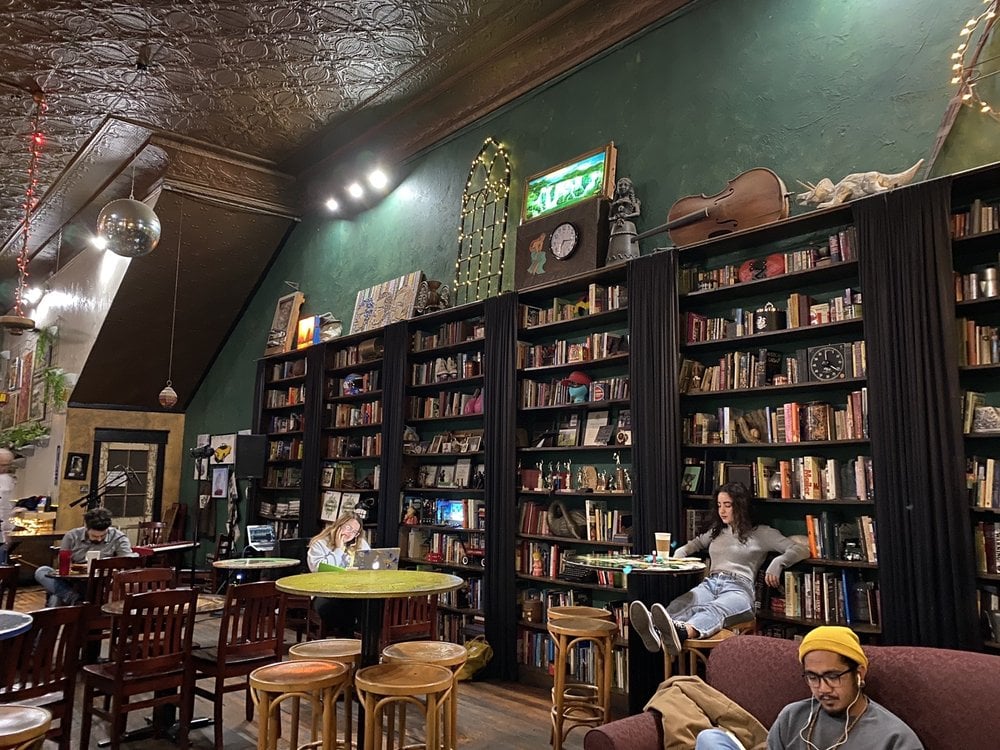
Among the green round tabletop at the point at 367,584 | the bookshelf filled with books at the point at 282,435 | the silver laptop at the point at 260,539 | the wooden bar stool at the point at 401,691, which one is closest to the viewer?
the wooden bar stool at the point at 401,691

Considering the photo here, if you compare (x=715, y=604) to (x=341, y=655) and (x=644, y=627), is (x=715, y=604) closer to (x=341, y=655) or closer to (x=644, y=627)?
(x=644, y=627)

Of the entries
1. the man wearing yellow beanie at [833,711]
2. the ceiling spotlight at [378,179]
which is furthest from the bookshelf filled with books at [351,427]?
the man wearing yellow beanie at [833,711]

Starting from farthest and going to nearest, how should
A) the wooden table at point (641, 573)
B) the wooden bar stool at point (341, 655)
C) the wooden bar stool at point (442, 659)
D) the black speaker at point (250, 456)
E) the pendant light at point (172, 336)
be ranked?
1. the pendant light at point (172, 336)
2. the black speaker at point (250, 456)
3. the wooden table at point (641, 573)
4. the wooden bar stool at point (341, 655)
5. the wooden bar stool at point (442, 659)

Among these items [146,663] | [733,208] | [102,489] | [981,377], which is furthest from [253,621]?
[102,489]

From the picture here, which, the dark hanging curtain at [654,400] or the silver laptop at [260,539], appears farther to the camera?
the silver laptop at [260,539]

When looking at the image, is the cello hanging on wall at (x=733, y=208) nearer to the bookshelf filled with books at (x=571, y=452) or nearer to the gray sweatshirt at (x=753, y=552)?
the bookshelf filled with books at (x=571, y=452)

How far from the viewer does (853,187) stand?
403 cm

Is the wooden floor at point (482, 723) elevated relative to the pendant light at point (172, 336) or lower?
lower

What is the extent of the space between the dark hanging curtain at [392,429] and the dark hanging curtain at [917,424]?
4033 mm

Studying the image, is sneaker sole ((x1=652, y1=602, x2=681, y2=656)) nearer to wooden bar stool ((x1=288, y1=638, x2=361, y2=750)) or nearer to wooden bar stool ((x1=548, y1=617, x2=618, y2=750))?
wooden bar stool ((x1=548, y1=617, x2=618, y2=750))

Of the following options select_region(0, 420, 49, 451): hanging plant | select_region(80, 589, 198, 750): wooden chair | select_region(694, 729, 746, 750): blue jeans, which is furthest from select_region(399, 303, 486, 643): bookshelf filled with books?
select_region(0, 420, 49, 451): hanging plant

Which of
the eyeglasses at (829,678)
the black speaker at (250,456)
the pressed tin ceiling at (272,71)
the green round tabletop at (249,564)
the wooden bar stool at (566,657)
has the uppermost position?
the pressed tin ceiling at (272,71)

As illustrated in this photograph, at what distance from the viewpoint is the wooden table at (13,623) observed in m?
2.66

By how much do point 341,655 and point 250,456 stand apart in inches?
204
